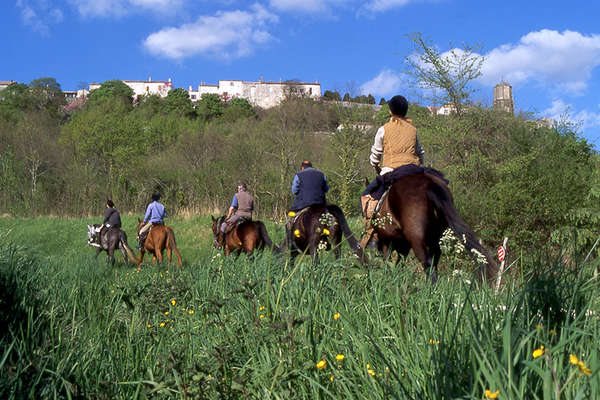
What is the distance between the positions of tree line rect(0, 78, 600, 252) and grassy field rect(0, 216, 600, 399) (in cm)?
73

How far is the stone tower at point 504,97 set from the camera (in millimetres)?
22703

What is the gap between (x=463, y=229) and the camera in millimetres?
6262

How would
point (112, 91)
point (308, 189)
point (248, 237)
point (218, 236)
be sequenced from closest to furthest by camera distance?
1. point (308, 189)
2. point (248, 237)
3. point (218, 236)
4. point (112, 91)

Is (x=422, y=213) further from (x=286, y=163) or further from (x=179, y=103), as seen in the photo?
(x=179, y=103)

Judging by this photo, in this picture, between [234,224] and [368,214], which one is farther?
[234,224]

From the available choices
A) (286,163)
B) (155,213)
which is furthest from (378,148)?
(286,163)

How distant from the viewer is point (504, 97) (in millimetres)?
23141

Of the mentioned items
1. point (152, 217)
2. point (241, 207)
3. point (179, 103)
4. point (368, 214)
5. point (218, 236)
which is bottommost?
point (218, 236)

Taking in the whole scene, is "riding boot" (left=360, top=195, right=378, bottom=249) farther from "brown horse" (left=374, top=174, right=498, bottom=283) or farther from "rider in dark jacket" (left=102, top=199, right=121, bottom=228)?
"rider in dark jacket" (left=102, top=199, right=121, bottom=228)

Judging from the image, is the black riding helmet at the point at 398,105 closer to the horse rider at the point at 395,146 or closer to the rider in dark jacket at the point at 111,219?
the horse rider at the point at 395,146

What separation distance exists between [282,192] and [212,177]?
6064 mm

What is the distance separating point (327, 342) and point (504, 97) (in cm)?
2192

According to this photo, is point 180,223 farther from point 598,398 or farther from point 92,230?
point 598,398

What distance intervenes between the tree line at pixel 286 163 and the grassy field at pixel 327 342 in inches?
28.6
